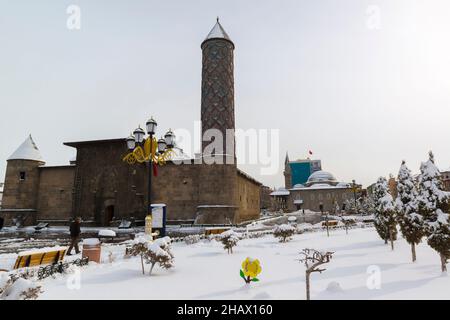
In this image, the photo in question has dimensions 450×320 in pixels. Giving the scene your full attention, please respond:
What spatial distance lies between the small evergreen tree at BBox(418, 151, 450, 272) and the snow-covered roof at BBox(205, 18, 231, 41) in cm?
2144

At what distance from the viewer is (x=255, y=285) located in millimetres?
6594

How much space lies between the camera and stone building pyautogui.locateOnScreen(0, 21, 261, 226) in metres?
24.5

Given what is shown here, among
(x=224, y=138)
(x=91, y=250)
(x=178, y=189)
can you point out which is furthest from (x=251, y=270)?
(x=178, y=189)

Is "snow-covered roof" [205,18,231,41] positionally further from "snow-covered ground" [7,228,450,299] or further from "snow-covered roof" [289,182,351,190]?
"snow-covered roof" [289,182,351,190]

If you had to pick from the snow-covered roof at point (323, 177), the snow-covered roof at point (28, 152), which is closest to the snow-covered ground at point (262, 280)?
the snow-covered roof at point (28, 152)

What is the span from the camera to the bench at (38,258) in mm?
7402

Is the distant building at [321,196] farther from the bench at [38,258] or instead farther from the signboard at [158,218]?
the bench at [38,258]

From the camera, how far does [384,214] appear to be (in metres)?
13.8

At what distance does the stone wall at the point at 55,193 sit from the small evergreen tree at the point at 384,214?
28742 mm

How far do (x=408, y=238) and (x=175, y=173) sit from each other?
21.1 metres

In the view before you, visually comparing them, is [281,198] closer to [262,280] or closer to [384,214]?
[384,214]

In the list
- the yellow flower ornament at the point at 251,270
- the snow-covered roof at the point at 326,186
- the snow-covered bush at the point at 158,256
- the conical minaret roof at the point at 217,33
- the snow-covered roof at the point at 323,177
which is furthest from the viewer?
the snow-covered roof at the point at 323,177
